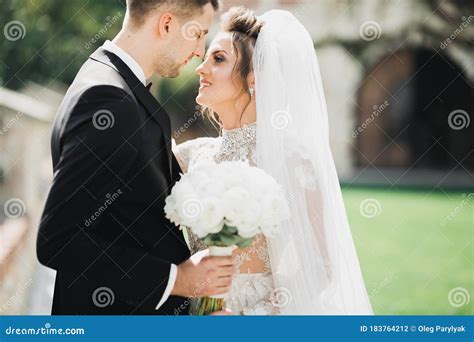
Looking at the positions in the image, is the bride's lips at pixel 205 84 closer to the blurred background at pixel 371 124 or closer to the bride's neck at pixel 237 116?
the bride's neck at pixel 237 116

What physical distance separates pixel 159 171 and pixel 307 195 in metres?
0.75

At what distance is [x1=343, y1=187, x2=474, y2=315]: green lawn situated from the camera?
807 cm

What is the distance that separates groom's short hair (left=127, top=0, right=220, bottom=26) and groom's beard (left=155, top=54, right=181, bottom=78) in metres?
0.17

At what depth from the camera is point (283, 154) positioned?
10.2ft

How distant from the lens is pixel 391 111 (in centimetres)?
2494

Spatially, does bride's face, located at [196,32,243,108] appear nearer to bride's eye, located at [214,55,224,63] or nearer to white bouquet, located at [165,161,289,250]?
bride's eye, located at [214,55,224,63]

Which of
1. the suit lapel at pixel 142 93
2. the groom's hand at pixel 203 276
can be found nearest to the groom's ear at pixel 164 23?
the suit lapel at pixel 142 93

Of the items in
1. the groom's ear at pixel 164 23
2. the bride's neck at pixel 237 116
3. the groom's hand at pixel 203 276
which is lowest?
the groom's hand at pixel 203 276

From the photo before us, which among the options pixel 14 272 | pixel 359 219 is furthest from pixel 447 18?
pixel 14 272

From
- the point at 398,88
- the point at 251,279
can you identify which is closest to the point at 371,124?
the point at 398,88

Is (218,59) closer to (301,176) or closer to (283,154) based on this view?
(283,154)

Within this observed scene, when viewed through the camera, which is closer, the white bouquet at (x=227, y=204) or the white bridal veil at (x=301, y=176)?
the white bouquet at (x=227, y=204)

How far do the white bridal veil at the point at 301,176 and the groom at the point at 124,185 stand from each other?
1.50ft

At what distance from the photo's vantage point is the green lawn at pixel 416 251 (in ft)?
26.5
